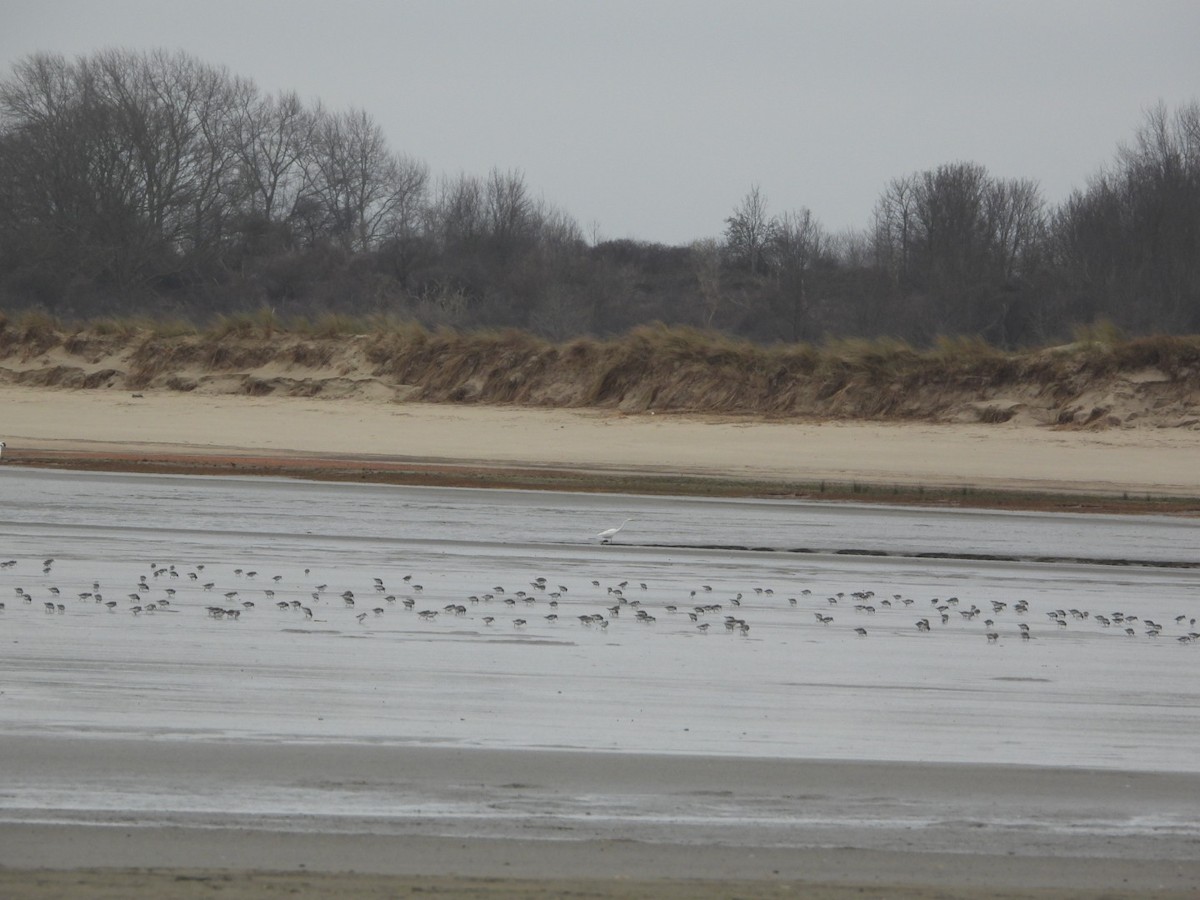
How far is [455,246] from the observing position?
212 ft

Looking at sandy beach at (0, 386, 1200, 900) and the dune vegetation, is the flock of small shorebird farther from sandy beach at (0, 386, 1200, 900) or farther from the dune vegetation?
the dune vegetation

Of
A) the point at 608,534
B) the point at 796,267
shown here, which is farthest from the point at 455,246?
the point at 608,534

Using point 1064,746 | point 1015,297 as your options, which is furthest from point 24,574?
point 1015,297

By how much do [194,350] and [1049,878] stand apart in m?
35.5

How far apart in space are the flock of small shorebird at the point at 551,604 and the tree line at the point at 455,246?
39.3 meters

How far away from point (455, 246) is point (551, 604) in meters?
55.7

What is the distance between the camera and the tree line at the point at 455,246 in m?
52.1

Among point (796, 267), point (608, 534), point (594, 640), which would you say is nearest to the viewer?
point (594, 640)

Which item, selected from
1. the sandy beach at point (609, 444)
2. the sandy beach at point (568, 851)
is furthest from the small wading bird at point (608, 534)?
the sandy beach at point (568, 851)

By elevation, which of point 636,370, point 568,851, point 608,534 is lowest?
point 568,851

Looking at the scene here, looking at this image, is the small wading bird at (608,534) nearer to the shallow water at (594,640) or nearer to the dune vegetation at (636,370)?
the shallow water at (594,640)

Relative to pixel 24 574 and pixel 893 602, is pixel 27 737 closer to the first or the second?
pixel 24 574

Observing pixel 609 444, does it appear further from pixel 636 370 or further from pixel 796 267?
pixel 796 267

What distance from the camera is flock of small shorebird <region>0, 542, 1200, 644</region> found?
977cm
